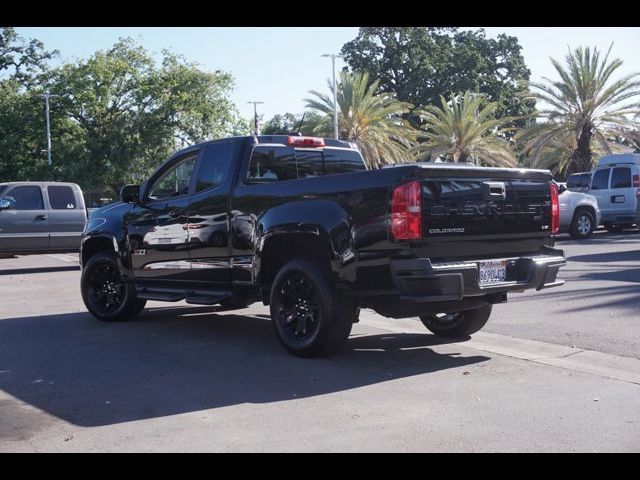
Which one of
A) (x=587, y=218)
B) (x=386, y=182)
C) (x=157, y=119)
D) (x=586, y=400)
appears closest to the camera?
(x=586, y=400)

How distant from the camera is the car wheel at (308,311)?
6.84 m

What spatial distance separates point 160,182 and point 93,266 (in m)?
1.45

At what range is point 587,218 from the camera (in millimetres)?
21484

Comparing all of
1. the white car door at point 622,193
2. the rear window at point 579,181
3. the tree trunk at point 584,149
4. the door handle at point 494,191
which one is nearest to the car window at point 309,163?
the door handle at point 494,191

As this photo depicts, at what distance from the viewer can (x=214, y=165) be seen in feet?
27.3

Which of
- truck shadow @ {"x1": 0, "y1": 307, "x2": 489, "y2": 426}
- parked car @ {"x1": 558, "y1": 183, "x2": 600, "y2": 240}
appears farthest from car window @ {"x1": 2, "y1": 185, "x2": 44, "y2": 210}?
parked car @ {"x1": 558, "y1": 183, "x2": 600, "y2": 240}

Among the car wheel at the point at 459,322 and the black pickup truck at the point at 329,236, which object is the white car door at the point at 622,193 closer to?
the black pickup truck at the point at 329,236

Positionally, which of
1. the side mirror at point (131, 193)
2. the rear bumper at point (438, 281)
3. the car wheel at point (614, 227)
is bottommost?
the car wheel at point (614, 227)

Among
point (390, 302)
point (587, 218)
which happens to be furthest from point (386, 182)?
point (587, 218)

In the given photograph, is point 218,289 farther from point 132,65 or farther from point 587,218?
point 132,65

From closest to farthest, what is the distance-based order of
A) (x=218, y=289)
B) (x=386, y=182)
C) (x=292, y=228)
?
(x=386, y=182)
(x=292, y=228)
(x=218, y=289)

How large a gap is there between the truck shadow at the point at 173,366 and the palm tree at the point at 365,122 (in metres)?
28.4

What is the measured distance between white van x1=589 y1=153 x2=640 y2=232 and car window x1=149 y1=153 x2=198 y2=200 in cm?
1731
